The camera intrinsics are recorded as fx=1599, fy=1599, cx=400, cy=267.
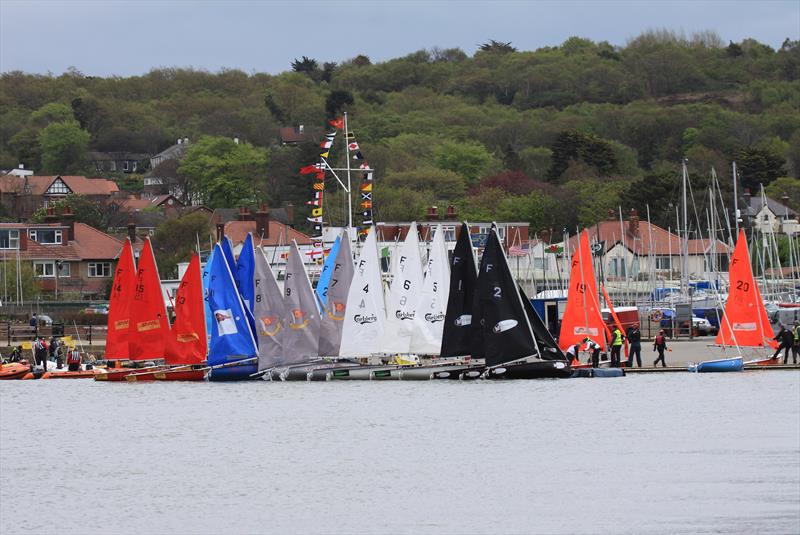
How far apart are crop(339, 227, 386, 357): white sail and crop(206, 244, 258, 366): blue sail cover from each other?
4.14 m

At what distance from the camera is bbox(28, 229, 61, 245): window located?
4072 inches

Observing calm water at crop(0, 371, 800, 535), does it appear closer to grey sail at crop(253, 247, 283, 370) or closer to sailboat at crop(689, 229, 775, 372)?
sailboat at crop(689, 229, 775, 372)

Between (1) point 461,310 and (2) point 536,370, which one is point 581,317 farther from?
(1) point 461,310

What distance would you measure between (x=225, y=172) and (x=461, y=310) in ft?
349

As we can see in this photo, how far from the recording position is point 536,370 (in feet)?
162

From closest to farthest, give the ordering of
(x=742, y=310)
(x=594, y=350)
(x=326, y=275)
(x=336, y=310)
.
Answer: (x=742, y=310) < (x=594, y=350) < (x=336, y=310) < (x=326, y=275)

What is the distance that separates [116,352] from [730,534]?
35886 millimetres

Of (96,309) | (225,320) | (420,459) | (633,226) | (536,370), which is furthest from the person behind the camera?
(633,226)

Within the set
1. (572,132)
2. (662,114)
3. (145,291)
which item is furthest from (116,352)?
(662,114)

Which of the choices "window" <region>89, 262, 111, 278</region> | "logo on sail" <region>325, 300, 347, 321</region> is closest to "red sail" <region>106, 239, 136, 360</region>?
"logo on sail" <region>325, 300, 347, 321</region>

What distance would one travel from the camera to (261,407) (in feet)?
163

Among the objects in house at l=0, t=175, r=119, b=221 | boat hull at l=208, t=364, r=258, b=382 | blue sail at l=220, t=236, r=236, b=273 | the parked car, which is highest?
house at l=0, t=175, r=119, b=221

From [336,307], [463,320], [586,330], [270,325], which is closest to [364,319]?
[336,307]

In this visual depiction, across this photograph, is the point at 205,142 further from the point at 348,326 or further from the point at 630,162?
the point at 348,326
